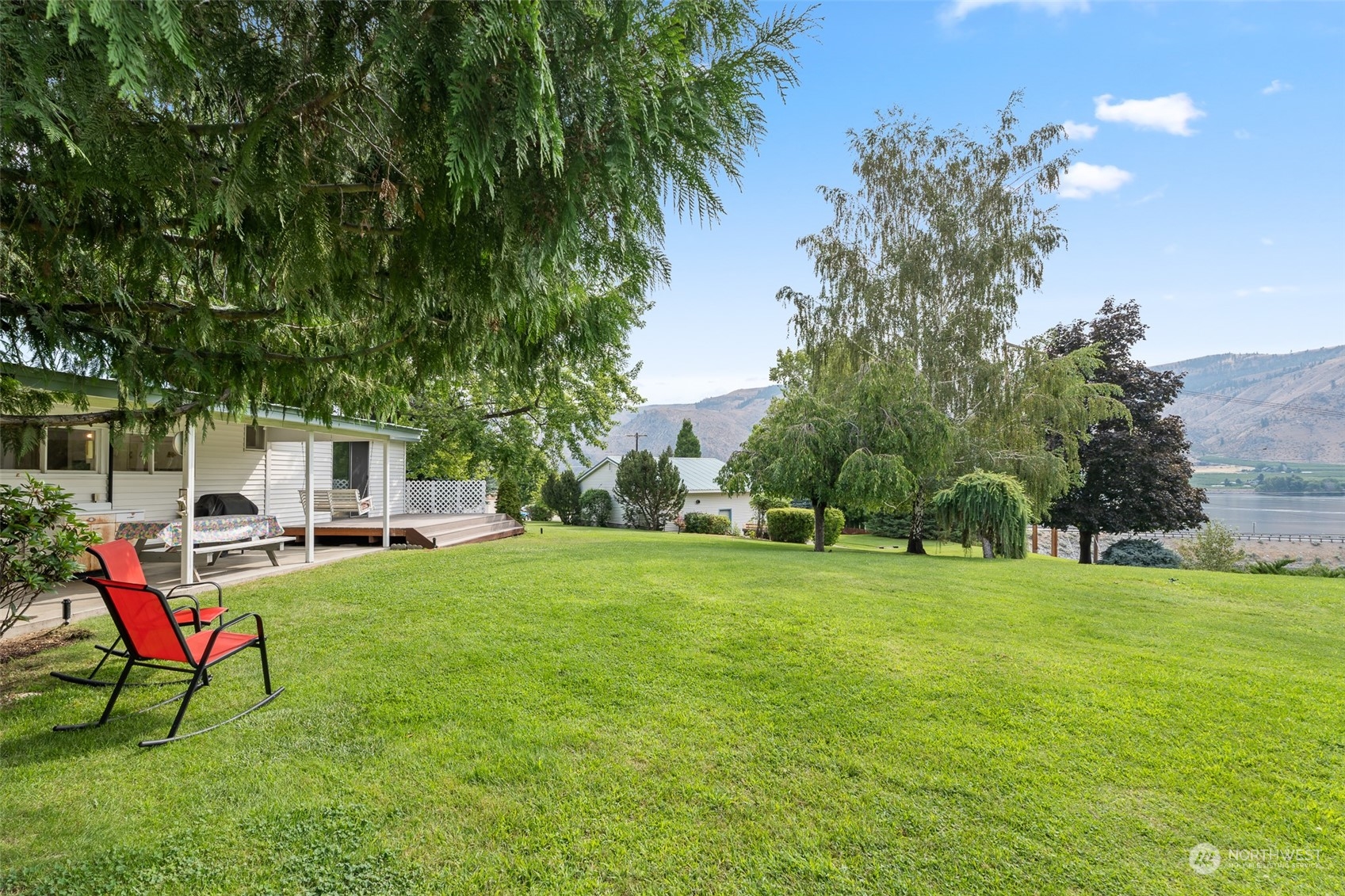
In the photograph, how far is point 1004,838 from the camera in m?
2.64

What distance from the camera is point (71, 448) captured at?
9.16 metres

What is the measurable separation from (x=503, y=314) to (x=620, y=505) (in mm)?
29664

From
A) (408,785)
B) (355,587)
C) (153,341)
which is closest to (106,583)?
(153,341)

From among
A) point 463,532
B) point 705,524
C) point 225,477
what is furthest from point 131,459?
point 705,524

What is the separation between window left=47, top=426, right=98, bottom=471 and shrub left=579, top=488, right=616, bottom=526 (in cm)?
2296

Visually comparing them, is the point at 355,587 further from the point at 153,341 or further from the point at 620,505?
the point at 620,505

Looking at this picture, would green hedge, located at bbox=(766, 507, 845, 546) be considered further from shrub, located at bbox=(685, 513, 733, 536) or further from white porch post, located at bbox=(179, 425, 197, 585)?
white porch post, located at bbox=(179, 425, 197, 585)

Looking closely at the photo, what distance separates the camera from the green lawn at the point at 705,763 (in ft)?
8.06

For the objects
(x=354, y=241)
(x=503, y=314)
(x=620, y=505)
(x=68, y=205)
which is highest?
(x=68, y=205)

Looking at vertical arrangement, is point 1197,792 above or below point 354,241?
below

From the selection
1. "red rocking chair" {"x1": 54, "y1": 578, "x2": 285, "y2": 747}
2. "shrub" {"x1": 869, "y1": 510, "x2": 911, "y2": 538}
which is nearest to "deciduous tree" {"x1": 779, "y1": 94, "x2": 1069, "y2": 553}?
"shrub" {"x1": 869, "y1": 510, "x2": 911, "y2": 538}

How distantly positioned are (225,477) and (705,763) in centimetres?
1255

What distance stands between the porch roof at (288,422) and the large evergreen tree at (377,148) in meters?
1.83

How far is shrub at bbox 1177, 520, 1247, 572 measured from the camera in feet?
52.3
